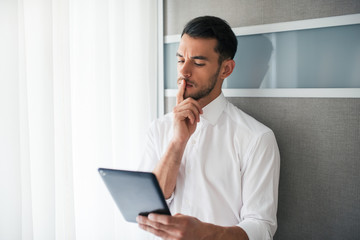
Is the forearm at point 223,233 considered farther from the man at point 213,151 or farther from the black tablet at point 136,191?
the black tablet at point 136,191

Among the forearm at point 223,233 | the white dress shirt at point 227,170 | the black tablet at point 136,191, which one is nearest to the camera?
the black tablet at point 136,191

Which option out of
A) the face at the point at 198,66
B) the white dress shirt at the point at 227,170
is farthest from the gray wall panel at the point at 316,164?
the face at the point at 198,66

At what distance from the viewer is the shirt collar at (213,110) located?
4.30 feet

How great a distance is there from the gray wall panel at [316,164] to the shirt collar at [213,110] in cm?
19

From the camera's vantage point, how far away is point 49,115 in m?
1.13

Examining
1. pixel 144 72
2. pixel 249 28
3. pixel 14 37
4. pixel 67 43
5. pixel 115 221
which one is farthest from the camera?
pixel 144 72

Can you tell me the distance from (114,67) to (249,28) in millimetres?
679

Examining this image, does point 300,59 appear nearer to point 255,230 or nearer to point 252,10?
point 252,10

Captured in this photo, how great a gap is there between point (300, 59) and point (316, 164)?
0.46 meters

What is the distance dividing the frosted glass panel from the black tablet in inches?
30.6

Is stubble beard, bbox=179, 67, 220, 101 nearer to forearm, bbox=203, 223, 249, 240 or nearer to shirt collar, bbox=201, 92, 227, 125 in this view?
shirt collar, bbox=201, 92, 227, 125

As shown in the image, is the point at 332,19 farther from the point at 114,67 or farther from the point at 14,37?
the point at 14,37

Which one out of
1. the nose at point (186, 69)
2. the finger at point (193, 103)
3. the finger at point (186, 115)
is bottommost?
the finger at point (186, 115)

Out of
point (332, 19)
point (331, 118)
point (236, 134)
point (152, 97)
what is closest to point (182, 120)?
point (236, 134)
